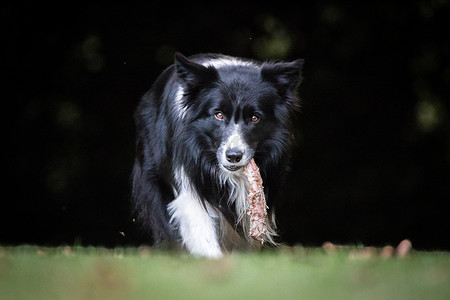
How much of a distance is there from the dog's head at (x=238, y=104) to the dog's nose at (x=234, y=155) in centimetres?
3

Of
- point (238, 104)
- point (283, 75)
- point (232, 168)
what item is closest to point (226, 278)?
point (232, 168)

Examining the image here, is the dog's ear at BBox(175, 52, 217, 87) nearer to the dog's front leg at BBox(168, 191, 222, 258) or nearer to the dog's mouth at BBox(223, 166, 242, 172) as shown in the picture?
the dog's mouth at BBox(223, 166, 242, 172)

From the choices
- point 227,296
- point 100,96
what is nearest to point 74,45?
point 100,96

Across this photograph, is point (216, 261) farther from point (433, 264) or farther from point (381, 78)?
point (381, 78)

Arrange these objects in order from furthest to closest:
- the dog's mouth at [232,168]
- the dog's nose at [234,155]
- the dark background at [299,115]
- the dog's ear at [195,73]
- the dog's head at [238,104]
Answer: the dark background at [299,115], the dog's ear at [195,73], the dog's head at [238,104], the dog's mouth at [232,168], the dog's nose at [234,155]

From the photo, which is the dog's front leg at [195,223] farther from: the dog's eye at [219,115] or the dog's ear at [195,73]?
the dog's ear at [195,73]

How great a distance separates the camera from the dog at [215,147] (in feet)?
19.8

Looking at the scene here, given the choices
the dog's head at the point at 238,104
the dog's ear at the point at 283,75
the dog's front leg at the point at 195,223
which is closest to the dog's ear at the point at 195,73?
the dog's head at the point at 238,104

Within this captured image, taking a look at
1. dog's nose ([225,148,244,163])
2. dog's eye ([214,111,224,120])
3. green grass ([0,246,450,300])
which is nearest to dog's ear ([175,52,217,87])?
dog's eye ([214,111,224,120])

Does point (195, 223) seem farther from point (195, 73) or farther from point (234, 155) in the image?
point (195, 73)

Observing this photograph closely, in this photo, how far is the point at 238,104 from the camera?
6004 mm

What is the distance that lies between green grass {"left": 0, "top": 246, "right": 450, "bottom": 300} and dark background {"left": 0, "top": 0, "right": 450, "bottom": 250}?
523cm

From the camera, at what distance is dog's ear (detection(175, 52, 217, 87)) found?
6.11 m

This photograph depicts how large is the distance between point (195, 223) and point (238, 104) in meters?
0.96
